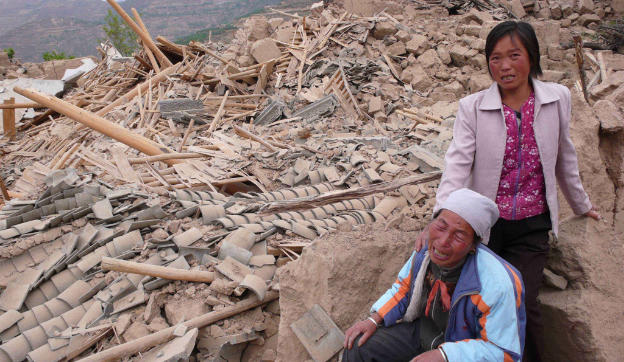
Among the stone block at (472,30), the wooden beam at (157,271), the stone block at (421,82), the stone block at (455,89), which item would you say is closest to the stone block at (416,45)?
the stone block at (421,82)

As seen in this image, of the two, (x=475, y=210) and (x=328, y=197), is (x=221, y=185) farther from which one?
(x=475, y=210)

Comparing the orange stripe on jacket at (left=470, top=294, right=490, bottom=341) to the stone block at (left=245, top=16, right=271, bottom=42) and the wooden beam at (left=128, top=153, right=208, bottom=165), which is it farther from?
the stone block at (left=245, top=16, right=271, bottom=42)

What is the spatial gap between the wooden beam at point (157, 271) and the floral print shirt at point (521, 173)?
225 cm

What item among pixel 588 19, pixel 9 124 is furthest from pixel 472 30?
pixel 9 124

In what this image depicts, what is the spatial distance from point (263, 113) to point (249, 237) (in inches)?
217

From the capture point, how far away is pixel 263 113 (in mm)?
8625

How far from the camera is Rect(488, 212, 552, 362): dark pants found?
2170 mm

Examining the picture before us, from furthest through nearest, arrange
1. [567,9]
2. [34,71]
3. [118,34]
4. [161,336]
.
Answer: [118,34]
[34,71]
[567,9]
[161,336]

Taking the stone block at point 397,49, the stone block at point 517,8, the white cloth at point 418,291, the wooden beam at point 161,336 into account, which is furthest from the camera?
the stone block at point 517,8

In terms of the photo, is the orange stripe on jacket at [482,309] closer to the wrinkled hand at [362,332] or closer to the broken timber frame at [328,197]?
→ the wrinkled hand at [362,332]

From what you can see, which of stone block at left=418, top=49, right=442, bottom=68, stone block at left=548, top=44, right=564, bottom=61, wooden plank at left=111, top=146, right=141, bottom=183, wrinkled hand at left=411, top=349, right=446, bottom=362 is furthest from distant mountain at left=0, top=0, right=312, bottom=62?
wrinkled hand at left=411, top=349, right=446, bottom=362

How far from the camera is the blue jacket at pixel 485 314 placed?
5.47 ft

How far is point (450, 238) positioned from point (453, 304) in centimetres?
30

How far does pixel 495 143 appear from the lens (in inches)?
84.0
